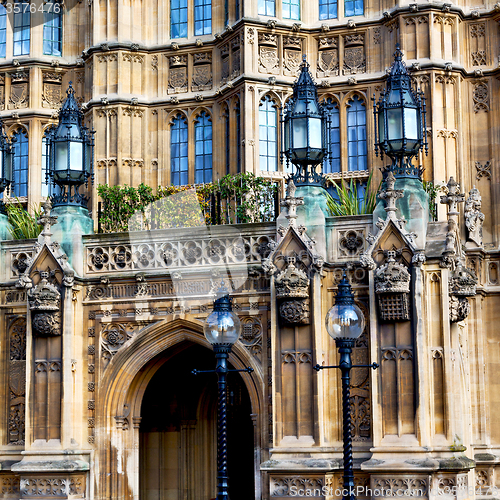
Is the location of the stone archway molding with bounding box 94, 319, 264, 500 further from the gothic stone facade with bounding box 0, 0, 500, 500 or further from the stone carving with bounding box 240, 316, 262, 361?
the stone carving with bounding box 240, 316, 262, 361

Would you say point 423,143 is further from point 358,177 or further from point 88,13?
point 88,13

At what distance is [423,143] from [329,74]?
10.5 m

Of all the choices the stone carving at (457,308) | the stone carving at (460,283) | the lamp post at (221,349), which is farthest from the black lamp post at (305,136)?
the lamp post at (221,349)

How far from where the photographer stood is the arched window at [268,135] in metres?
31.0

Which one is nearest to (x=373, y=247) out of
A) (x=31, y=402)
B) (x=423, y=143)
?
(x=423, y=143)

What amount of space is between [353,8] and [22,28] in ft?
33.1

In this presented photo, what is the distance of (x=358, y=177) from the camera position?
30.9 m

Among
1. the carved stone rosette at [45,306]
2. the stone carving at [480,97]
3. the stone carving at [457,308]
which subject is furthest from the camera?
the stone carving at [480,97]

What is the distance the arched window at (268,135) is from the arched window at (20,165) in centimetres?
745

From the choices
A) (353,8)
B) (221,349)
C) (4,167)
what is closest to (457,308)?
(221,349)

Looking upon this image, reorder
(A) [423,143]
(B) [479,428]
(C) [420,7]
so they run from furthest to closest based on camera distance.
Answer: (C) [420,7]
(B) [479,428]
(A) [423,143]

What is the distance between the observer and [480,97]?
101 feet

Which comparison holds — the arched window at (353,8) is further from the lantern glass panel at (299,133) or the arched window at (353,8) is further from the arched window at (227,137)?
the lantern glass panel at (299,133)

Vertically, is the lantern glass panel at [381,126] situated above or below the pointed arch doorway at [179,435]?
above
